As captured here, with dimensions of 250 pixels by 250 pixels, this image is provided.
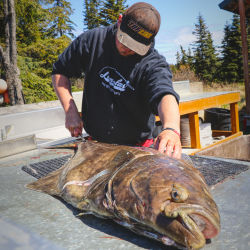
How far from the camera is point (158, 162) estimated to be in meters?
1.15

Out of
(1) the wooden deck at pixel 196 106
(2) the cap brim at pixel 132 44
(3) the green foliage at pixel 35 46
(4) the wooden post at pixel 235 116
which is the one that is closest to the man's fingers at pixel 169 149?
(2) the cap brim at pixel 132 44

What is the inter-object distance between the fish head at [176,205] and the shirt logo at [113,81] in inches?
47.7

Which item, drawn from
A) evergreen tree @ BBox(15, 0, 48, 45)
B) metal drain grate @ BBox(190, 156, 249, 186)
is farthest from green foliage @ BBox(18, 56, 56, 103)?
metal drain grate @ BBox(190, 156, 249, 186)

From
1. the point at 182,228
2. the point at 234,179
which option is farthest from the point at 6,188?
the point at 234,179

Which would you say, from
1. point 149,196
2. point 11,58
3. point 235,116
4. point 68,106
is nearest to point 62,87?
point 68,106

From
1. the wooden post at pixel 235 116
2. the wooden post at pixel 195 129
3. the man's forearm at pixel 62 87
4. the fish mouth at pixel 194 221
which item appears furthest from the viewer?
the wooden post at pixel 235 116

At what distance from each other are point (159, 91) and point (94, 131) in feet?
3.13

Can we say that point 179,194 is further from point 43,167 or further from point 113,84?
point 43,167

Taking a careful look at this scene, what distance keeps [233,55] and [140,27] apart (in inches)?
1340

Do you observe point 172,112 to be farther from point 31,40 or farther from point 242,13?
point 31,40

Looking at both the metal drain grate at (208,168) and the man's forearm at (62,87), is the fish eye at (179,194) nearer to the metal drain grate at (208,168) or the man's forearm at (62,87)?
the metal drain grate at (208,168)

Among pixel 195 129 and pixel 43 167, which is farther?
pixel 195 129

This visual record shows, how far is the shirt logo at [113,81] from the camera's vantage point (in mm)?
2186

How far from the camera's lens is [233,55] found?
31.8 meters
